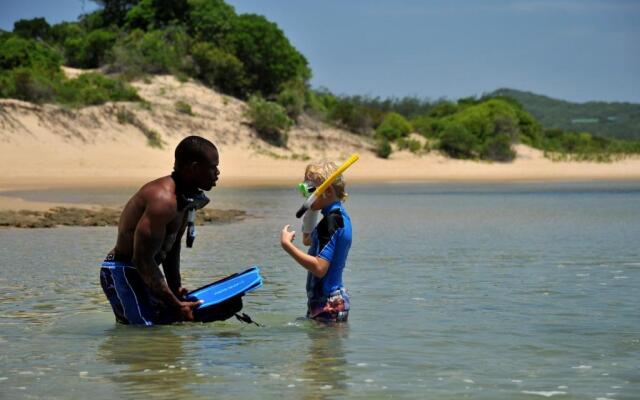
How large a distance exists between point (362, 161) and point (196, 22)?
46.6 feet

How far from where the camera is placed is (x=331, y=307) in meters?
7.79

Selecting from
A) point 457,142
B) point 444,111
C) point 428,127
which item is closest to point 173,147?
point 457,142

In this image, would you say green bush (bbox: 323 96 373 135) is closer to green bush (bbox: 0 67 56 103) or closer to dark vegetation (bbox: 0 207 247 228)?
green bush (bbox: 0 67 56 103)

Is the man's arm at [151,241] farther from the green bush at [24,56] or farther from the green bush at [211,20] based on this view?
the green bush at [211,20]

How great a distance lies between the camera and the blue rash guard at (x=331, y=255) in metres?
7.36

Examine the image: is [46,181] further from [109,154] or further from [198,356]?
[198,356]

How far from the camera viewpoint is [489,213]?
22.5 m

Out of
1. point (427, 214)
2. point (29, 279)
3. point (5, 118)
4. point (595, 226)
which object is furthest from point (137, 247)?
point (5, 118)

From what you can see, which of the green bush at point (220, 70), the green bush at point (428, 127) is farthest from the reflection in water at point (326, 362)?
the green bush at point (428, 127)

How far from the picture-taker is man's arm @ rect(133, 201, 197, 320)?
6910 millimetres

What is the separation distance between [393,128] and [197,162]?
4308cm

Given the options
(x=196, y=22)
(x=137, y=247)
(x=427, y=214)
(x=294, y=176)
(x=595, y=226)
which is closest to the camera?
(x=137, y=247)

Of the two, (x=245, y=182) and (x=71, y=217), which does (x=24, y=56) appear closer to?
(x=245, y=182)

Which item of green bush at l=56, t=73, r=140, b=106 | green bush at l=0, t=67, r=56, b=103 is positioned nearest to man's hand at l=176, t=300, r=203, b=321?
green bush at l=56, t=73, r=140, b=106
